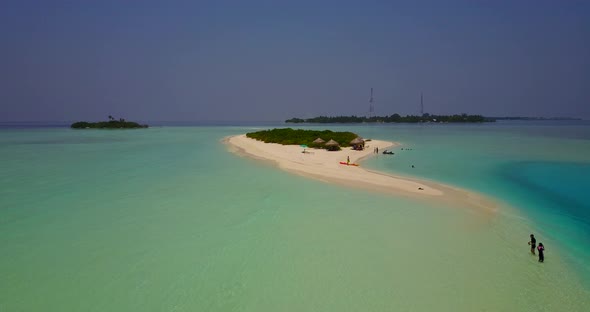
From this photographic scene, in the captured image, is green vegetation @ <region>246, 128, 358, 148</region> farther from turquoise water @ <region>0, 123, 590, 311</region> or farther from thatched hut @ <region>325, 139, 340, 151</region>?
turquoise water @ <region>0, 123, 590, 311</region>

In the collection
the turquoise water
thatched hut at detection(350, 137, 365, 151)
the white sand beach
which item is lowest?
the turquoise water

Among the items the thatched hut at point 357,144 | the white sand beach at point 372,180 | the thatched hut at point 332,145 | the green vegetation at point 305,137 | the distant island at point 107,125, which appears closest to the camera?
the white sand beach at point 372,180

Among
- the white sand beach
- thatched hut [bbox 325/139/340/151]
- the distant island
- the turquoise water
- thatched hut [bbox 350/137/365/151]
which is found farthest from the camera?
the distant island

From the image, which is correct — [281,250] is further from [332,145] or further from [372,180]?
[332,145]

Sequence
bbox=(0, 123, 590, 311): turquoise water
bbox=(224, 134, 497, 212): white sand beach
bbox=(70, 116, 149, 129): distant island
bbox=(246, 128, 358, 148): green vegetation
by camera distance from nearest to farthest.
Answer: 1. bbox=(0, 123, 590, 311): turquoise water
2. bbox=(224, 134, 497, 212): white sand beach
3. bbox=(246, 128, 358, 148): green vegetation
4. bbox=(70, 116, 149, 129): distant island

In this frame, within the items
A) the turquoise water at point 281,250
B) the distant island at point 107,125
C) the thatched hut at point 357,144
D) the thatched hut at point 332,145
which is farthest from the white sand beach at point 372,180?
the distant island at point 107,125

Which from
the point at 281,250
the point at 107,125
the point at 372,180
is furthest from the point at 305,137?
the point at 107,125

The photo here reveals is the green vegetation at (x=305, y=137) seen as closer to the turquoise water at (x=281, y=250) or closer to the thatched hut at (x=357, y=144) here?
the thatched hut at (x=357, y=144)

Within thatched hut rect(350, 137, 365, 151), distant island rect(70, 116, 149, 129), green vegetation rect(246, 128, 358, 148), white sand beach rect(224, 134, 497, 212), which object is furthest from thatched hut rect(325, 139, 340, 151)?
distant island rect(70, 116, 149, 129)

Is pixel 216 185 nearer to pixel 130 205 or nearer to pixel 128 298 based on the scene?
pixel 130 205

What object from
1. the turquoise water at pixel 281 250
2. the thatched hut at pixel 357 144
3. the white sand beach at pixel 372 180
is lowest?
the turquoise water at pixel 281 250
